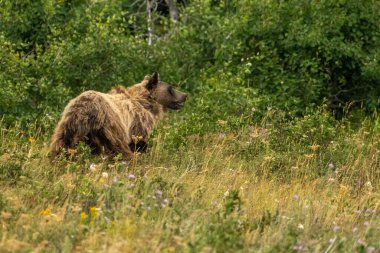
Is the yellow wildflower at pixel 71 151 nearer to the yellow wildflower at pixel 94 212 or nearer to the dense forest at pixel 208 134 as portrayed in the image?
the dense forest at pixel 208 134

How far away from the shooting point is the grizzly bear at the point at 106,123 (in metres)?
9.02

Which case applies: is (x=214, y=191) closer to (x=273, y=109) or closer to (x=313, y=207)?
(x=313, y=207)

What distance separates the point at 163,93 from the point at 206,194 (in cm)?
374

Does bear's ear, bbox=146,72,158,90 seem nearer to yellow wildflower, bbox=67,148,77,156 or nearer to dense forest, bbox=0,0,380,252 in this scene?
dense forest, bbox=0,0,380,252

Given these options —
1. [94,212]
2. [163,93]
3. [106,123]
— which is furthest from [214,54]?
[94,212]

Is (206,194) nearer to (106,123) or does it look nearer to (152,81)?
(106,123)

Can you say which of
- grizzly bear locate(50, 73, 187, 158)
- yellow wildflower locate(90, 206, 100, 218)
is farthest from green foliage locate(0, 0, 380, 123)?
yellow wildflower locate(90, 206, 100, 218)

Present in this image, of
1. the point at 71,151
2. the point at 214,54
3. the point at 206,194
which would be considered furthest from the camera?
the point at 214,54

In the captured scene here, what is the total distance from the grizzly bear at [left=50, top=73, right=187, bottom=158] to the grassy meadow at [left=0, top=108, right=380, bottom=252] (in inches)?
6.8

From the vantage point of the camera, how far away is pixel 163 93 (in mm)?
11305

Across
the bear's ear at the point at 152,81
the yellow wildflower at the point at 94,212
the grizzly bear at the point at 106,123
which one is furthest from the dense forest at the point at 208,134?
the bear's ear at the point at 152,81

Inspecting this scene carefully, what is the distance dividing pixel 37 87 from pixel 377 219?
19.7 feet

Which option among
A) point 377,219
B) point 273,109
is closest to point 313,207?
point 377,219

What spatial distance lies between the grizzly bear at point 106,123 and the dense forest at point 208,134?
0.21m
